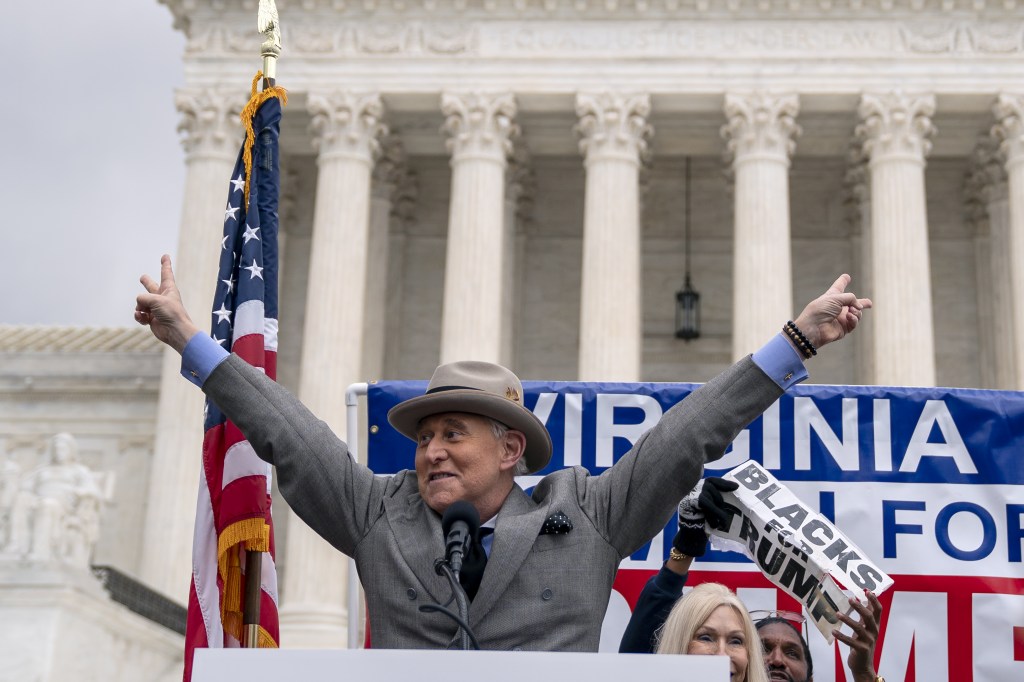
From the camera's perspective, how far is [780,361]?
16.3 feet

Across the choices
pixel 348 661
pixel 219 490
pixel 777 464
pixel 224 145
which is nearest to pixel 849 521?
pixel 777 464

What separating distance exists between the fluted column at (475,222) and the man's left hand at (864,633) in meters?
24.3

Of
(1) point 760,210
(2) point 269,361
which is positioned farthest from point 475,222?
(2) point 269,361

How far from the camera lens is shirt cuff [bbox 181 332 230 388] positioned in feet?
17.2

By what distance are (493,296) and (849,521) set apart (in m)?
22.9

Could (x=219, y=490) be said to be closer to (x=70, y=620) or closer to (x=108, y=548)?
(x=70, y=620)

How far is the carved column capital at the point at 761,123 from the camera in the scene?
3141cm

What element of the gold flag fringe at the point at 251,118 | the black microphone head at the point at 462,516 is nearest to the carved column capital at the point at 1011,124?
the gold flag fringe at the point at 251,118

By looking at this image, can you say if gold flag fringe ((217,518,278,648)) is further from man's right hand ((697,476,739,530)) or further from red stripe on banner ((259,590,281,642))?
man's right hand ((697,476,739,530))

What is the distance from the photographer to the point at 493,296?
30938 millimetres

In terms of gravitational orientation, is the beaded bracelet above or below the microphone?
above

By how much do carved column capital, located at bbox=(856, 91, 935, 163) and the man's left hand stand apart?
86.6 feet

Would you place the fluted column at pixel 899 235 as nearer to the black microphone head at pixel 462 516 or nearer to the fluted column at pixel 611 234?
the fluted column at pixel 611 234

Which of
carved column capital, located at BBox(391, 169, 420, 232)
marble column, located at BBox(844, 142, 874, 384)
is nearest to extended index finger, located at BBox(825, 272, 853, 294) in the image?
marble column, located at BBox(844, 142, 874, 384)
